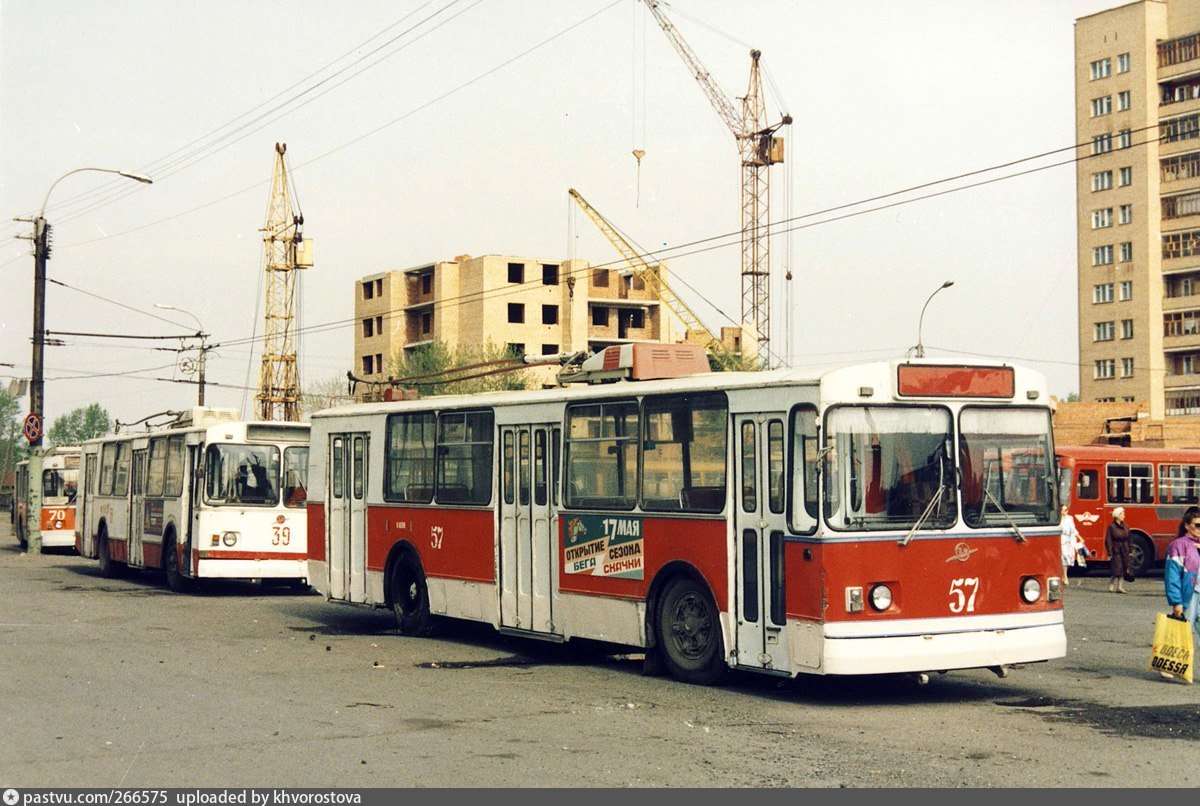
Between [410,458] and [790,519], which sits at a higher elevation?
[410,458]

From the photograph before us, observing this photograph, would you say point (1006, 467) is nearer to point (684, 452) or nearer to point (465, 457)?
point (684, 452)

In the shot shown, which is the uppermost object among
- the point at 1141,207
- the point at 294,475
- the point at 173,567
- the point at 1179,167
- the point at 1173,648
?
the point at 1179,167

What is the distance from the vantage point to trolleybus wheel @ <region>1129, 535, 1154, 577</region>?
1338 inches

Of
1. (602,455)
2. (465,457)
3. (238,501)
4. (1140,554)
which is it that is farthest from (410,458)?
(1140,554)

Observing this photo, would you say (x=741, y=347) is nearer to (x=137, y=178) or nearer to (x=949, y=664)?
(x=137, y=178)

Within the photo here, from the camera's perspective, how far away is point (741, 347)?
102 m

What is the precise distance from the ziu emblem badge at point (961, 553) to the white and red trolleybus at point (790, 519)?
16mm

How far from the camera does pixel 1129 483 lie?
3488cm

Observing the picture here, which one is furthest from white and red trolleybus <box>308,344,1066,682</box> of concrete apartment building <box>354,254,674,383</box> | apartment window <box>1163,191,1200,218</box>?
apartment window <box>1163,191,1200,218</box>

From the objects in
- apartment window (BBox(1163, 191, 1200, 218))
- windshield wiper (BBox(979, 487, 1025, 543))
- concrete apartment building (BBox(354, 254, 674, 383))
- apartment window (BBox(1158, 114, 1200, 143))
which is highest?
apartment window (BBox(1158, 114, 1200, 143))

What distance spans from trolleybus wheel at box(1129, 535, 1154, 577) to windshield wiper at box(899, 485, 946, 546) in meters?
23.9

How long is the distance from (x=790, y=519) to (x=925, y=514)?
3.67 ft

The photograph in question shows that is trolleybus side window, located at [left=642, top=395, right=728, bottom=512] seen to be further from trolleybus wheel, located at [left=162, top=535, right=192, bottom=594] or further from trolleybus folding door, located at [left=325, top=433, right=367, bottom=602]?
trolleybus wheel, located at [left=162, top=535, right=192, bottom=594]

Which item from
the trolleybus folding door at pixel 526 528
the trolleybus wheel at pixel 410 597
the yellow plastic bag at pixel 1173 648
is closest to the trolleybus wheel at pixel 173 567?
the trolleybus wheel at pixel 410 597
